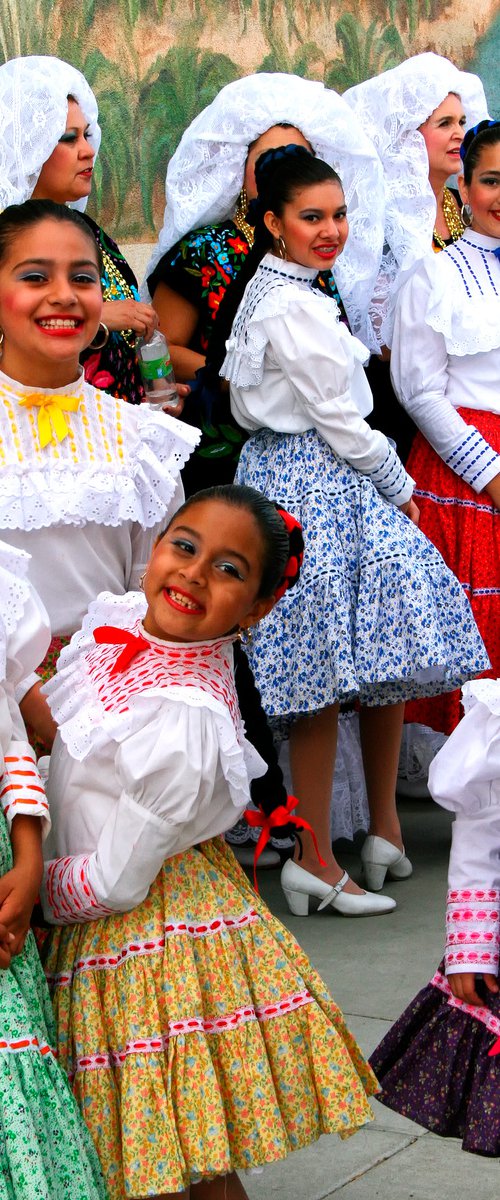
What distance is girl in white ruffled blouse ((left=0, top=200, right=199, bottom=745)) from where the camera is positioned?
2941mm

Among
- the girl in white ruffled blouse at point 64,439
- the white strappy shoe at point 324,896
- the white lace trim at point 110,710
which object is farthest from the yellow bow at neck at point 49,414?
the white strappy shoe at point 324,896

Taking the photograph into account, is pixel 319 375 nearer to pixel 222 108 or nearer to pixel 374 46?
pixel 222 108

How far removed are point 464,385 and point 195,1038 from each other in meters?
2.71

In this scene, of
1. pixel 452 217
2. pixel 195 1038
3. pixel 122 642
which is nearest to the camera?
pixel 195 1038

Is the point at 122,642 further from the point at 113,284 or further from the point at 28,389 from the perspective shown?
the point at 113,284

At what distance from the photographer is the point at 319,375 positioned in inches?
157

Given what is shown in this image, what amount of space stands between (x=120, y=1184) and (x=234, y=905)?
434 mm

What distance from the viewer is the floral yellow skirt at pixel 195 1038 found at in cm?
227

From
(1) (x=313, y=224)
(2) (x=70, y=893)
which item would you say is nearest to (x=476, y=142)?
(1) (x=313, y=224)

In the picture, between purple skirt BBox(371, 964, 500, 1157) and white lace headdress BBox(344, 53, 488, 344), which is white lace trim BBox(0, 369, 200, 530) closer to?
purple skirt BBox(371, 964, 500, 1157)

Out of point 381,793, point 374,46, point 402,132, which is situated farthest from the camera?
point 374,46

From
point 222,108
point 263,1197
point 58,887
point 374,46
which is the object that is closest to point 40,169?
point 222,108

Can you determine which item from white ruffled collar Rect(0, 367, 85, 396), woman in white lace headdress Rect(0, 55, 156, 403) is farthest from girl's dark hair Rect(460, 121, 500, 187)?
white ruffled collar Rect(0, 367, 85, 396)

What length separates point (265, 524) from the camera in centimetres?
252
